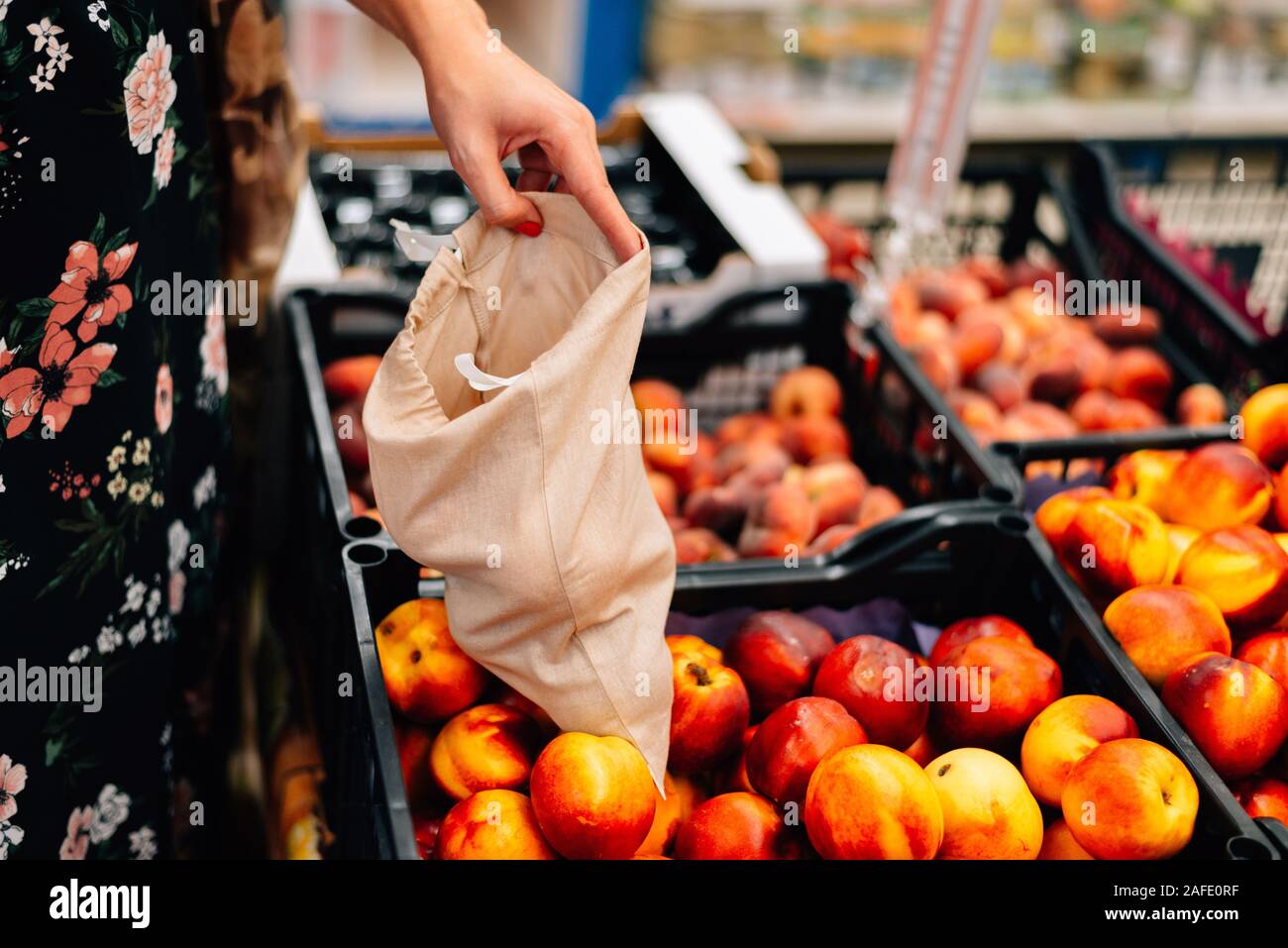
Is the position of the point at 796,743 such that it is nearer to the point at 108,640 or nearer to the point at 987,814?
the point at 987,814

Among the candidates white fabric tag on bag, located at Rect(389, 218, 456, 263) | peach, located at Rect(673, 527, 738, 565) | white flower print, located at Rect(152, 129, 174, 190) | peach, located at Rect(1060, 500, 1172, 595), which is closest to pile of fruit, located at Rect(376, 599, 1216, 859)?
peach, located at Rect(1060, 500, 1172, 595)

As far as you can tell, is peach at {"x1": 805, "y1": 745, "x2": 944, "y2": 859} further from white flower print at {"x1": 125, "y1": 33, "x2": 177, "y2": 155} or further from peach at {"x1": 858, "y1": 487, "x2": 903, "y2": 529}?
white flower print at {"x1": 125, "y1": 33, "x2": 177, "y2": 155}

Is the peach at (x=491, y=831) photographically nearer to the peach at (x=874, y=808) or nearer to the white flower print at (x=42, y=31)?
the peach at (x=874, y=808)

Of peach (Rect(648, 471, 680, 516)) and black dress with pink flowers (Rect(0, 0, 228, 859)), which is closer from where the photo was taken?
black dress with pink flowers (Rect(0, 0, 228, 859))

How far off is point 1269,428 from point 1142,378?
47 cm

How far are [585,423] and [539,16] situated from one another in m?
3.13

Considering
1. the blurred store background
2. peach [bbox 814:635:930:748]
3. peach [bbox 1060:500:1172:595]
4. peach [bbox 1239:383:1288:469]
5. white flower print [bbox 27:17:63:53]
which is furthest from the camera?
the blurred store background

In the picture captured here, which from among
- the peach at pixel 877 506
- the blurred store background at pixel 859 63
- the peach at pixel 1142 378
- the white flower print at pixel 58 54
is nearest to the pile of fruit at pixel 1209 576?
the peach at pixel 877 506

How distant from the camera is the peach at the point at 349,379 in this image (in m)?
1.52

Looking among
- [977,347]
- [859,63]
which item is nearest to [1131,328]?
[977,347]

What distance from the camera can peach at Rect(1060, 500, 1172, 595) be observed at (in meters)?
1.21

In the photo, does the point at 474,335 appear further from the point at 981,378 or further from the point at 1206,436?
the point at 981,378

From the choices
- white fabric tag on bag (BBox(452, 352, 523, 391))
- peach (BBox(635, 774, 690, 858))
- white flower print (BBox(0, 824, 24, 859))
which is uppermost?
white fabric tag on bag (BBox(452, 352, 523, 391))

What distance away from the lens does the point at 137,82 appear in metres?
1.00
